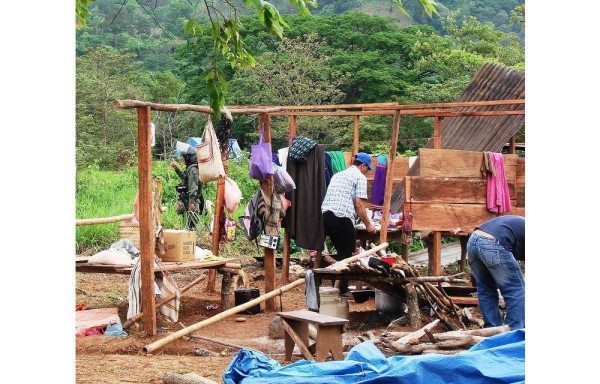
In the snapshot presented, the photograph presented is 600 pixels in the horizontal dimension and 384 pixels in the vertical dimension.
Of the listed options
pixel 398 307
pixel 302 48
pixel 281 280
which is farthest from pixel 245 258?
pixel 302 48

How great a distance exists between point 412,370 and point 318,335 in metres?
1.72

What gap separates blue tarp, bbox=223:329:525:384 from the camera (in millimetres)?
5230

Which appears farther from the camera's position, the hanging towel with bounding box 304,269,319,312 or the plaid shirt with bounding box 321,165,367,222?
the plaid shirt with bounding box 321,165,367,222

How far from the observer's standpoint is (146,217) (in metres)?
8.29

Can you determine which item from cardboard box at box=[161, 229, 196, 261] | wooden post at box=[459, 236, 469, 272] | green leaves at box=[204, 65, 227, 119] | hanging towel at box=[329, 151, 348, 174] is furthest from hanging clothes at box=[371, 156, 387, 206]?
green leaves at box=[204, 65, 227, 119]

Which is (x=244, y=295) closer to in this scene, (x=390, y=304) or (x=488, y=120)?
(x=390, y=304)

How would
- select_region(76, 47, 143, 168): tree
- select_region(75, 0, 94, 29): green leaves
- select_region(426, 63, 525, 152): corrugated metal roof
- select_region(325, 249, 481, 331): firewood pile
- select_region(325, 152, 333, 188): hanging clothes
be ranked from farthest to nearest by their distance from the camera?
select_region(76, 47, 143, 168): tree, select_region(426, 63, 525, 152): corrugated metal roof, select_region(325, 152, 333, 188): hanging clothes, select_region(325, 249, 481, 331): firewood pile, select_region(75, 0, 94, 29): green leaves

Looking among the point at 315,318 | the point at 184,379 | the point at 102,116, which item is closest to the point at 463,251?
the point at 315,318

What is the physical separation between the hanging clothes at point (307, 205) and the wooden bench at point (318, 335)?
3612mm

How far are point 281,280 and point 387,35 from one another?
25040 mm

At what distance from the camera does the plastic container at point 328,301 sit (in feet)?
29.6

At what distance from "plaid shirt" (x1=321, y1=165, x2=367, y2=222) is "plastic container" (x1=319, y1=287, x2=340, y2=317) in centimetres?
176

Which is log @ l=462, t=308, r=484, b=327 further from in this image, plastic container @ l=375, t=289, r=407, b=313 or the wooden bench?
the wooden bench

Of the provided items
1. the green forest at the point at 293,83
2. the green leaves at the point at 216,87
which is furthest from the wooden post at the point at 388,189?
the green forest at the point at 293,83
